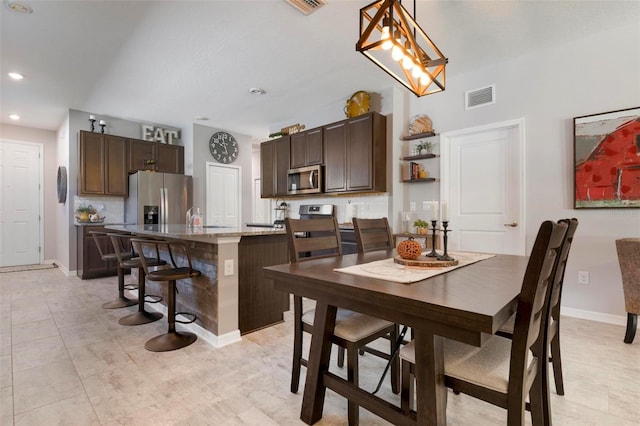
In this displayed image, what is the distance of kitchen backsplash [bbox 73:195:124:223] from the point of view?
5270 mm

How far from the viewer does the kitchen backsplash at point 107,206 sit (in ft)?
17.3

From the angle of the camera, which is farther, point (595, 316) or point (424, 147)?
point (424, 147)

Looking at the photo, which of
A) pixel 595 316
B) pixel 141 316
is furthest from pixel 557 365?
pixel 141 316

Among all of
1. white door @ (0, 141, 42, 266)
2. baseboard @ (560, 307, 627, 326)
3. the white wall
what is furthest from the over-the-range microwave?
white door @ (0, 141, 42, 266)

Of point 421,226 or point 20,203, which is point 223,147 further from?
point 421,226

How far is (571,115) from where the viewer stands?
3055mm

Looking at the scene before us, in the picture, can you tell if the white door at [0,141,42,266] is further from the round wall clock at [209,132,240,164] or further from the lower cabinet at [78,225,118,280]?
the round wall clock at [209,132,240,164]

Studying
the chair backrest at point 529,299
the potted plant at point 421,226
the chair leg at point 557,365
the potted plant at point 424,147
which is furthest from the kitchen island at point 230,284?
the potted plant at point 424,147

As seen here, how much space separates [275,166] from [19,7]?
3489mm

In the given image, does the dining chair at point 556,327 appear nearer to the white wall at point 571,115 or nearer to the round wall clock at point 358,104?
the white wall at point 571,115

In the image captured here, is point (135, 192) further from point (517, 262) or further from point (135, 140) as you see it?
point (517, 262)

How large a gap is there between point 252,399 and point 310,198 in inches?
149

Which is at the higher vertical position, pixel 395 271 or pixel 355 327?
pixel 395 271

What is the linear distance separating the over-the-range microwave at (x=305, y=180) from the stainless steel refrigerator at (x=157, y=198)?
210 centimetres
